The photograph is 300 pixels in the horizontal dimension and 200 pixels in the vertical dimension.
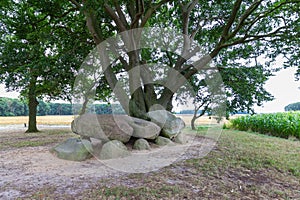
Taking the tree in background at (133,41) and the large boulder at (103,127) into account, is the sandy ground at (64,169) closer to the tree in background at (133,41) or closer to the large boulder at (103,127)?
the large boulder at (103,127)

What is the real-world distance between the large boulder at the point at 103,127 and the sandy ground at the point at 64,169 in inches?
21.0

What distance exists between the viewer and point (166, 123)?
570cm

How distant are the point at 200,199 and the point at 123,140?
266cm

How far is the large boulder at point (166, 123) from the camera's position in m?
5.66

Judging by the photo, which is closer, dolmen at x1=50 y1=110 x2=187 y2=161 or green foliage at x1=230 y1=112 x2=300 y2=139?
dolmen at x1=50 y1=110 x2=187 y2=161

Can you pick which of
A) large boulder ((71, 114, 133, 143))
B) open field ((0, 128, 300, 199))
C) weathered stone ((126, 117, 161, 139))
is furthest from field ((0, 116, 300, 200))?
weathered stone ((126, 117, 161, 139))

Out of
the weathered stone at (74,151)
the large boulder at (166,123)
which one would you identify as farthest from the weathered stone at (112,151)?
the large boulder at (166,123)

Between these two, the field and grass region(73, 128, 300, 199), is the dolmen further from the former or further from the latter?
grass region(73, 128, 300, 199)

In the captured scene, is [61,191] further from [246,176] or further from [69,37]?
[69,37]

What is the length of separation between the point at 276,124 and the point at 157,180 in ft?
27.5

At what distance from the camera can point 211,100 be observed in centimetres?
755

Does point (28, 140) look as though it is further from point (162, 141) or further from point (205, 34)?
point (205, 34)

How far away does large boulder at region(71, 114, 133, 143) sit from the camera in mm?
4582

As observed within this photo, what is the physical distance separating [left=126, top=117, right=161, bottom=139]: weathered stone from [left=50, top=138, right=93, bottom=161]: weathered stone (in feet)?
3.96
